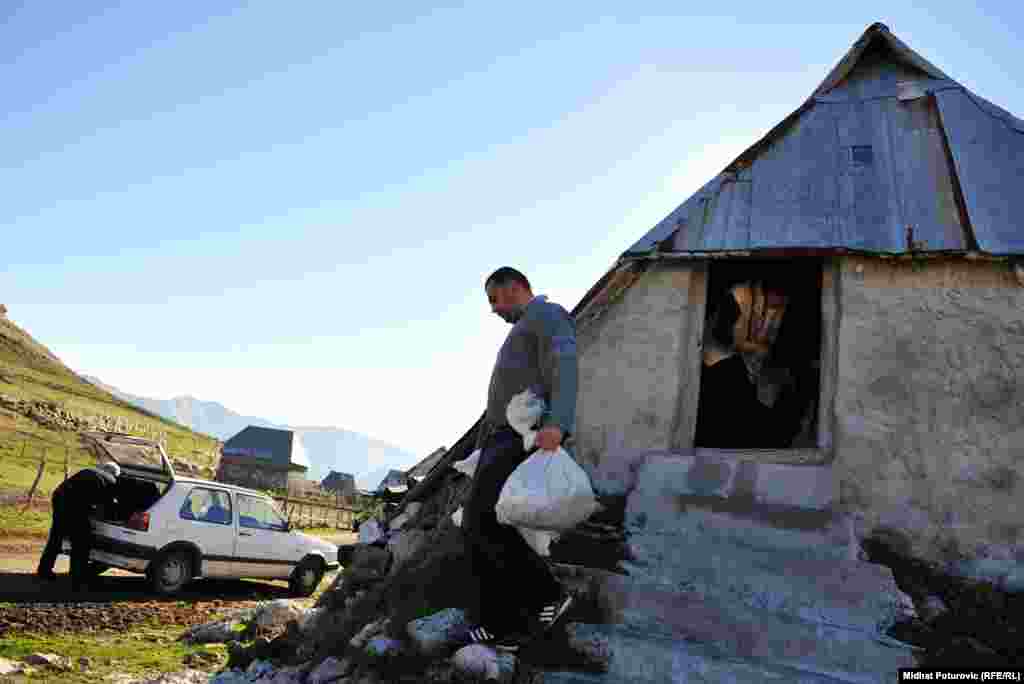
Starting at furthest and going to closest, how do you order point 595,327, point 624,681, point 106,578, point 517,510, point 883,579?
point 106,578 → point 595,327 → point 883,579 → point 624,681 → point 517,510

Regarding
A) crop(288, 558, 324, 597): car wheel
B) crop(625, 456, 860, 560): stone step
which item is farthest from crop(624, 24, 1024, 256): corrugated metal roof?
crop(288, 558, 324, 597): car wheel

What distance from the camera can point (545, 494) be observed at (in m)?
3.13

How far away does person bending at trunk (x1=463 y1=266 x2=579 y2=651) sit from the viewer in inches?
134

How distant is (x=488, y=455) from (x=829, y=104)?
5.07 meters

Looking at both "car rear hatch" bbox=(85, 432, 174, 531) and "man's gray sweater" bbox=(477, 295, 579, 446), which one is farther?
"car rear hatch" bbox=(85, 432, 174, 531)

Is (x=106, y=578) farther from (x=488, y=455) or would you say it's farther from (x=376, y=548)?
(x=488, y=455)

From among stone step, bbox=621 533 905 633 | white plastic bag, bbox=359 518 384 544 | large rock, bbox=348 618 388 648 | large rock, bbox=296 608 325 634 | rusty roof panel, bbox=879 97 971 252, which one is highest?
rusty roof panel, bbox=879 97 971 252

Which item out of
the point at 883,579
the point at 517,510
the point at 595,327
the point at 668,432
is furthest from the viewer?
the point at 595,327

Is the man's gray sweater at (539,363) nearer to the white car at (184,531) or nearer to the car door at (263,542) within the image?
the white car at (184,531)

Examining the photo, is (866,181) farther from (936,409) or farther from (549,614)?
(549,614)

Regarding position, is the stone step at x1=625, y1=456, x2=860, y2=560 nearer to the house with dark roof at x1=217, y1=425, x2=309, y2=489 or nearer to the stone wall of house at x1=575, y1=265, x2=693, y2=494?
the stone wall of house at x1=575, y1=265, x2=693, y2=494

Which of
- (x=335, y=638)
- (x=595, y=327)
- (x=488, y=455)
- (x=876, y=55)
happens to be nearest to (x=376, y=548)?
(x=335, y=638)

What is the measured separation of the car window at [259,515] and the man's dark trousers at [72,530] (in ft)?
7.25

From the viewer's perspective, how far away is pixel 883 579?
→ 13.6 feet
